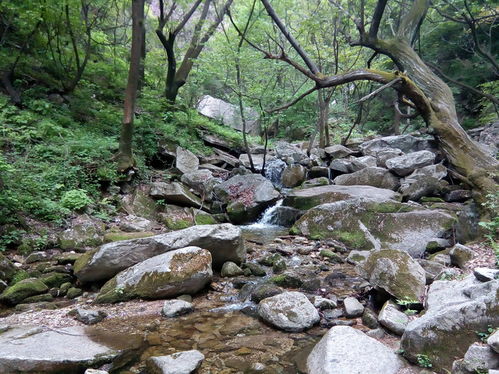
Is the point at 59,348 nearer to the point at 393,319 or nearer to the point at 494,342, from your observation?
the point at 393,319


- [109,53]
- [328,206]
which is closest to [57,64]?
[109,53]

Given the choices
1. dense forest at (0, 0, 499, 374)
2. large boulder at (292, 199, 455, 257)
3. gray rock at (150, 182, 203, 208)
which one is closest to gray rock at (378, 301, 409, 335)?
dense forest at (0, 0, 499, 374)

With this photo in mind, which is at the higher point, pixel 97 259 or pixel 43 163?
pixel 43 163

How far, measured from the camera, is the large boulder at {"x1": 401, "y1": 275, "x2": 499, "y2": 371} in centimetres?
281

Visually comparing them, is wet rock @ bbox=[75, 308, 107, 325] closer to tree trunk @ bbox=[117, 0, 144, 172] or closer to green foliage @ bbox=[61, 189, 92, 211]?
green foliage @ bbox=[61, 189, 92, 211]

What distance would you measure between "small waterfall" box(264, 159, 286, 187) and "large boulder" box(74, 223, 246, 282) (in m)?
7.83

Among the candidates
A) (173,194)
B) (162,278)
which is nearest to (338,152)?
(173,194)

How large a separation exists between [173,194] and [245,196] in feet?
7.21

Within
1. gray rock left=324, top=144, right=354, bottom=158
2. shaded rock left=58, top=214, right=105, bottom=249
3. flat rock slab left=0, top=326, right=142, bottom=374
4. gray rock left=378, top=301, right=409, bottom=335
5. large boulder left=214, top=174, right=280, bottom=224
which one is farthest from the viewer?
gray rock left=324, top=144, right=354, bottom=158

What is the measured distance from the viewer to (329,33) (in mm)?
15164

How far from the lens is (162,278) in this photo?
489 cm

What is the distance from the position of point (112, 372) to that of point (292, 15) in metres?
14.9

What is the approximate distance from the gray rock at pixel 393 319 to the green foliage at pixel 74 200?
19.1 feet

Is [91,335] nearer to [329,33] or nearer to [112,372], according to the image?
[112,372]
